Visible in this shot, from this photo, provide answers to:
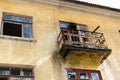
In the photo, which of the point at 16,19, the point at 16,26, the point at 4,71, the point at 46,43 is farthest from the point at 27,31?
the point at 4,71

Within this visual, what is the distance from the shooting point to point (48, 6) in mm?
13023

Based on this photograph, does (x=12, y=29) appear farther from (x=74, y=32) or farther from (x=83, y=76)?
(x=83, y=76)

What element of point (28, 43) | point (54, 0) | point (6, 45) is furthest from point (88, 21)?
point (6, 45)

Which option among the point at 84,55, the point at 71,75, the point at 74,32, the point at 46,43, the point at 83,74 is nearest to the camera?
the point at 71,75

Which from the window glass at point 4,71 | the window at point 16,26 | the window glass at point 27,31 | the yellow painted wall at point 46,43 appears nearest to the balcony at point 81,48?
the yellow painted wall at point 46,43

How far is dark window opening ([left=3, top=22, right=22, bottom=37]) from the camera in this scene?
11.3 m

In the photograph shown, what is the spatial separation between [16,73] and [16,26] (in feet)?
9.99

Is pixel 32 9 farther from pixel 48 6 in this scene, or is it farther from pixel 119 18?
pixel 119 18

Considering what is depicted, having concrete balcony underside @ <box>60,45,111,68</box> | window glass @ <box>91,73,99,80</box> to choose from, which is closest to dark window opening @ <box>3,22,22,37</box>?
concrete balcony underside @ <box>60,45,111,68</box>

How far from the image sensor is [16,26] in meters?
11.7

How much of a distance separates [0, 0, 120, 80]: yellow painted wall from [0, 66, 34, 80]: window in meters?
0.23

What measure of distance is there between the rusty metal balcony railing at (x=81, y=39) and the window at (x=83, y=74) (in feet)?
4.24

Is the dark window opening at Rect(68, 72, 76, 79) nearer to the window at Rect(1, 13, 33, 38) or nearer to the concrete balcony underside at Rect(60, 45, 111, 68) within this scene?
the concrete balcony underside at Rect(60, 45, 111, 68)

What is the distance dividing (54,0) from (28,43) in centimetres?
371
